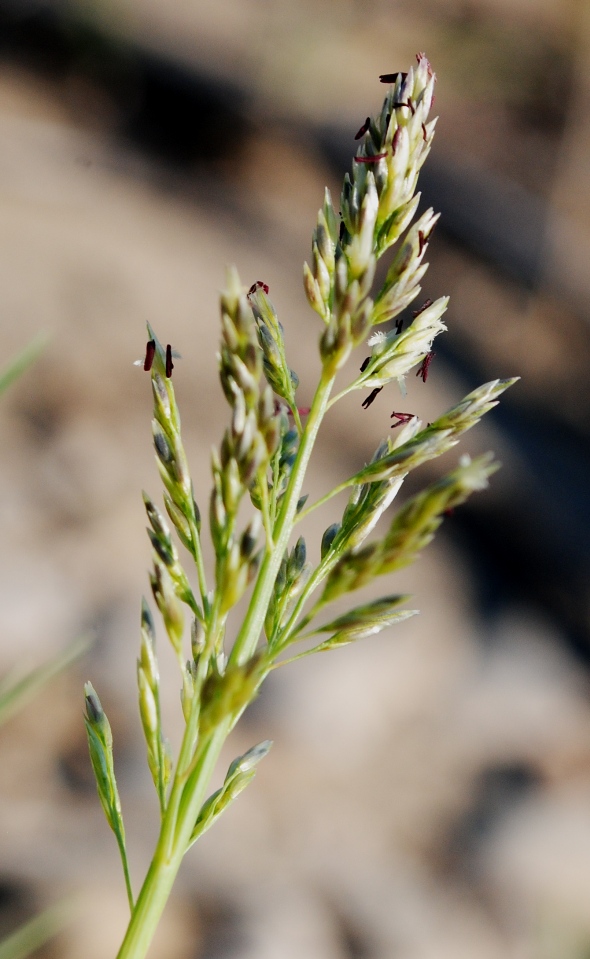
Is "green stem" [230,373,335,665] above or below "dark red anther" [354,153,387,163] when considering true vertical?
below

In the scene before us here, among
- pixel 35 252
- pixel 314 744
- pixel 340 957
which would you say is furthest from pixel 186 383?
pixel 340 957

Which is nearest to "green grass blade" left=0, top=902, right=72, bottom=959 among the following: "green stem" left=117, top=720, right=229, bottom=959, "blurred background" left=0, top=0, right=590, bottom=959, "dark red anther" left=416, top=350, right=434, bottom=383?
"green stem" left=117, top=720, right=229, bottom=959

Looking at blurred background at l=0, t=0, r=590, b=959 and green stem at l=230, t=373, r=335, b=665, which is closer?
green stem at l=230, t=373, r=335, b=665

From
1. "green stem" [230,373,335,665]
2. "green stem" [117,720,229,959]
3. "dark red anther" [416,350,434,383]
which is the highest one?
"dark red anther" [416,350,434,383]

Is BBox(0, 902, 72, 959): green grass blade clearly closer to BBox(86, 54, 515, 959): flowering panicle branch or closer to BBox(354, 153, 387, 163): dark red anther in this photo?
BBox(86, 54, 515, 959): flowering panicle branch

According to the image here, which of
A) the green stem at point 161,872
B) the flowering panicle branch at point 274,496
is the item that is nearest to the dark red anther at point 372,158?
the flowering panicle branch at point 274,496

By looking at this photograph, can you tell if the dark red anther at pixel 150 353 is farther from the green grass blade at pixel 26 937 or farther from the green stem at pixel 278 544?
the green grass blade at pixel 26 937

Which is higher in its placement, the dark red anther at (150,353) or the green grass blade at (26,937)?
the dark red anther at (150,353)
